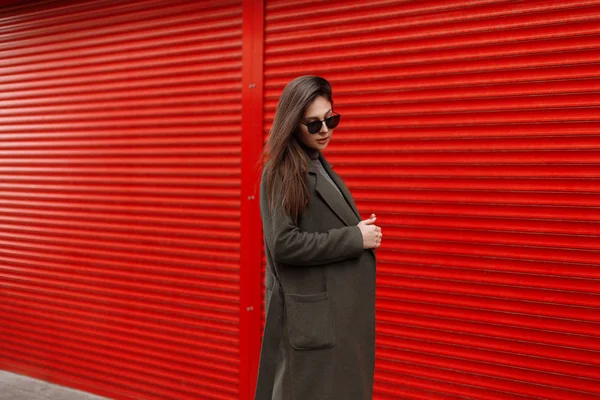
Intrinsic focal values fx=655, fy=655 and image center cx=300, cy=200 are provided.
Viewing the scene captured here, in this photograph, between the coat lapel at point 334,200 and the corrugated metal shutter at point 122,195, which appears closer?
the coat lapel at point 334,200

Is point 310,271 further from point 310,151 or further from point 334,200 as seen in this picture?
point 310,151

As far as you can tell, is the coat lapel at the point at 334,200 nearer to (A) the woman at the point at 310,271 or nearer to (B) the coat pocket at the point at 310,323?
(A) the woman at the point at 310,271

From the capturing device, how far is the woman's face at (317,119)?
2.67 m

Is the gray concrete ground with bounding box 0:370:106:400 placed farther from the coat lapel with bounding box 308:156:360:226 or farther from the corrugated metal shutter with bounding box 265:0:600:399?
the coat lapel with bounding box 308:156:360:226

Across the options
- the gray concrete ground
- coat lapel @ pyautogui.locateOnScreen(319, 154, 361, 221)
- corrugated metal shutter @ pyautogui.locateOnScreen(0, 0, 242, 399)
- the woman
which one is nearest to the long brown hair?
the woman

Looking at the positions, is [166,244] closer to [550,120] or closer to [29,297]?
[29,297]

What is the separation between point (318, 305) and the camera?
263 centimetres

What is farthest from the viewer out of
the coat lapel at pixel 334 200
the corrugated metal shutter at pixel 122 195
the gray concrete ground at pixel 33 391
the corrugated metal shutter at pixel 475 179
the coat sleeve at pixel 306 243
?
the gray concrete ground at pixel 33 391

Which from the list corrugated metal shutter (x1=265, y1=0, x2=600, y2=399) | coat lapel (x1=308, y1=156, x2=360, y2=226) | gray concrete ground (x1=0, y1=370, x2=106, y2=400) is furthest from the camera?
gray concrete ground (x1=0, y1=370, x2=106, y2=400)

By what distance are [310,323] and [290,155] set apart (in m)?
0.68

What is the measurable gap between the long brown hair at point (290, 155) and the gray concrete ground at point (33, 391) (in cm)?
366

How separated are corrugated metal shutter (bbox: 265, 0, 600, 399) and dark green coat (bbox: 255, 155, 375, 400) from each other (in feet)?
3.91

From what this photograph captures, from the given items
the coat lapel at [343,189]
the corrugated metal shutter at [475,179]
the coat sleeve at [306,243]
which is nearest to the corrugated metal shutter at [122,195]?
the corrugated metal shutter at [475,179]

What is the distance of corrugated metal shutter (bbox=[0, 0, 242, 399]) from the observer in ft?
16.1
